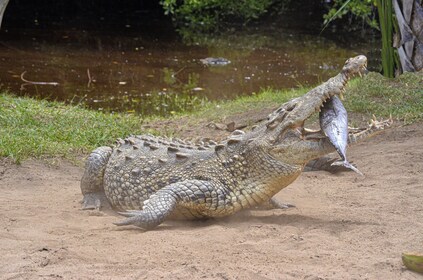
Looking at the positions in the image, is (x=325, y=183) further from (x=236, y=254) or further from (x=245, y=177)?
(x=236, y=254)

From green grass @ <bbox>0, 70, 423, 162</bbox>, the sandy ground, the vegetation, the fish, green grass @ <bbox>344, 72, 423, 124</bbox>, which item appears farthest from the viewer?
the vegetation

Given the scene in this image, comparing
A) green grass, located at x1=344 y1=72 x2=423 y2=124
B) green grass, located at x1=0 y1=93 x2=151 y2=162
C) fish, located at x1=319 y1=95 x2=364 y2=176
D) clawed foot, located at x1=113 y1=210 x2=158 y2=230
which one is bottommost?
green grass, located at x1=344 y1=72 x2=423 y2=124

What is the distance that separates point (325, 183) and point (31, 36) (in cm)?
1318

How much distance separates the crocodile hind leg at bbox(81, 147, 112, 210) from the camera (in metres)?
5.44

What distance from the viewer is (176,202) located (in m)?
4.61

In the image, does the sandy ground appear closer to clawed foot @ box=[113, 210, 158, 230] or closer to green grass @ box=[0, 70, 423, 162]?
clawed foot @ box=[113, 210, 158, 230]

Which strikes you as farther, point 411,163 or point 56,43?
point 56,43

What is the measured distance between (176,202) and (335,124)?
44.0 inches

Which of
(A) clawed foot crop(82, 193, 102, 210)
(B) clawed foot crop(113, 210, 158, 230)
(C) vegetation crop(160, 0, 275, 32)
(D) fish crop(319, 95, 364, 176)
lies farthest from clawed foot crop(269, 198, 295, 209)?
(C) vegetation crop(160, 0, 275, 32)

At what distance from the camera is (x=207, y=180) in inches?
186

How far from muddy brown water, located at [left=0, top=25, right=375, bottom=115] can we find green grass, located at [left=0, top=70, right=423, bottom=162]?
6.01 ft

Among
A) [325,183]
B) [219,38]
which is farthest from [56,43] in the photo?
[325,183]

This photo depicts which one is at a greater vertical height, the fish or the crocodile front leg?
the fish

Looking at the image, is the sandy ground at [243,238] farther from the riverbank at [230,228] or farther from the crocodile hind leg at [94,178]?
the crocodile hind leg at [94,178]
